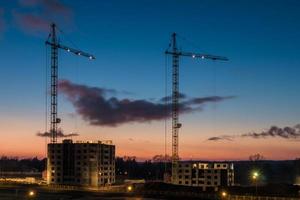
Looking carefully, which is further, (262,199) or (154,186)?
(154,186)

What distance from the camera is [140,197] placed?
142 meters

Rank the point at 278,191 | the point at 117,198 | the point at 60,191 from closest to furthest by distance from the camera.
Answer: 1. the point at 117,198
2. the point at 60,191
3. the point at 278,191

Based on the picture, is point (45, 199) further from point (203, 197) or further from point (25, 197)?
point (203, 197)

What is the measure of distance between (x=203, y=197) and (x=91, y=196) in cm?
3239

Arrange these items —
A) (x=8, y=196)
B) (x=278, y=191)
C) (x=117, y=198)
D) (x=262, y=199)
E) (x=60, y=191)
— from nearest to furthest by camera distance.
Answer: (x=262, y=199)
(x=117, y=198)
(x=8, y=196)
(x=60, y=191)
(x=278, y=191)

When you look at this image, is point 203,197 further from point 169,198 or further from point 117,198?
point 117,198

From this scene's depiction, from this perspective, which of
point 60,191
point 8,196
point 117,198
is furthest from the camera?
point 60,191

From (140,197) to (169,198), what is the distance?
809 centimetres

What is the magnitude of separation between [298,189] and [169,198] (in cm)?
6624

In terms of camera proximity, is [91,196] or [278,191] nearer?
[91,196]

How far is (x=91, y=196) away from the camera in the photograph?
148 m

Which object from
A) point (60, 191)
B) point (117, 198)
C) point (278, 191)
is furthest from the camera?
point (278, 191)

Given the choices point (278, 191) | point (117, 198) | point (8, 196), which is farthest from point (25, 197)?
point (278, 191)

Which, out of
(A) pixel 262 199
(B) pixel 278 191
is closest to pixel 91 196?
(A) pixel 262 199
